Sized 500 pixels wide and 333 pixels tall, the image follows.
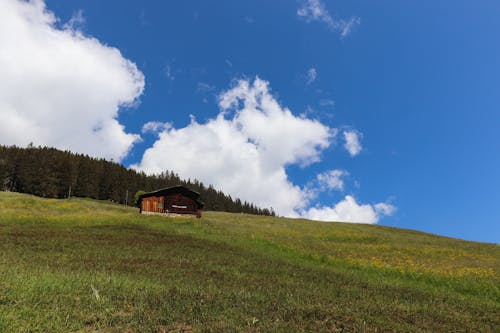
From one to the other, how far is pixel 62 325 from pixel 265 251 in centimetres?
1986

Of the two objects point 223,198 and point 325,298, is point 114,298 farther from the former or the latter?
point 223,198

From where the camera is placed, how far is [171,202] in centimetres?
6794

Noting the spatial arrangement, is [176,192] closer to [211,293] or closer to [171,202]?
[171,202]

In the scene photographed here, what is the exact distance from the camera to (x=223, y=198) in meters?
180

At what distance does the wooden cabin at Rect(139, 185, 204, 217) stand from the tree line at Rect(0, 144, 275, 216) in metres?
55.7

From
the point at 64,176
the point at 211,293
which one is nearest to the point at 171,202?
the point at 211,293

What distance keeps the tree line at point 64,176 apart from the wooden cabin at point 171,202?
5565 cm

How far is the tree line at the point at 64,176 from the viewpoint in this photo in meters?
115

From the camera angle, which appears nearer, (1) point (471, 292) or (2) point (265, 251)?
(1) point (471, 292)

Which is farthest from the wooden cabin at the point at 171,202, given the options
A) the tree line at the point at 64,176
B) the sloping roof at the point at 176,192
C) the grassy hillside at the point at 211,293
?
the tree line at the point at 64,176

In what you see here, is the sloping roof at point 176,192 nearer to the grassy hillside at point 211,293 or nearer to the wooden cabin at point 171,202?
the wooden cabin at point 171,202

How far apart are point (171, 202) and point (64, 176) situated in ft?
231

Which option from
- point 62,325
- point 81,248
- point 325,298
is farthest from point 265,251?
point 62,325

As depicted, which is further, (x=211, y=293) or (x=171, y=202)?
(x=171, y=202)
